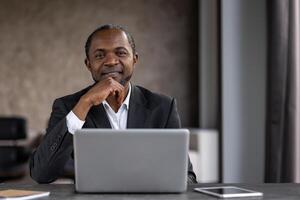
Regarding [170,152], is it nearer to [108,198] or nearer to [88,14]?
[108,198]

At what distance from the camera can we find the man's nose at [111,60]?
202 centimetres

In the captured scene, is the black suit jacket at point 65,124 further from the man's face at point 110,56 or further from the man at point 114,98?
the man's face at point 110,56

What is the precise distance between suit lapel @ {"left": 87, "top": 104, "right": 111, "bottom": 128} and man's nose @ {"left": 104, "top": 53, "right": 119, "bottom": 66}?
0.17 m

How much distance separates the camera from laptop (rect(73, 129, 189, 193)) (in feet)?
4.73

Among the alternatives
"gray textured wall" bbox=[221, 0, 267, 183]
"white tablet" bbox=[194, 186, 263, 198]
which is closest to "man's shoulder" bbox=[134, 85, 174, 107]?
"white tablet" bbox=[194, 186, 263, 198]

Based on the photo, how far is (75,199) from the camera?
1.41 meters

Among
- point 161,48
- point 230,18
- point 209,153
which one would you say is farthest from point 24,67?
point 230,18

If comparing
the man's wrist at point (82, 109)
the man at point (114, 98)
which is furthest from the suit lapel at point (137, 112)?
the man's wrist at point (82, 109)

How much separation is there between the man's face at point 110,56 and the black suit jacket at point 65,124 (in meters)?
0.12

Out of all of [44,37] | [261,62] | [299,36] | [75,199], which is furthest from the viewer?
[44,37]

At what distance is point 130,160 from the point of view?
4.78 ft

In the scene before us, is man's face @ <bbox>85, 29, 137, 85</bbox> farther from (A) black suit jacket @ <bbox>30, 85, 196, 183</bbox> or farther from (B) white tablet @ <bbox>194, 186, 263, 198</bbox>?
(B) white tablet @ <bbox>194, 186, 263, 198</bbox>

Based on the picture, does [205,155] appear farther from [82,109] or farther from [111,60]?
[82,109]

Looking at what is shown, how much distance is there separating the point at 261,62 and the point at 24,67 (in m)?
3.27
